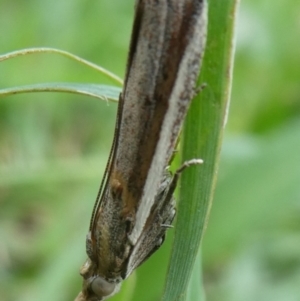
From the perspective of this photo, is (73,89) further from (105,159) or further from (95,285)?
(105,159)

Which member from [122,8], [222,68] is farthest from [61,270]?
[122,8]

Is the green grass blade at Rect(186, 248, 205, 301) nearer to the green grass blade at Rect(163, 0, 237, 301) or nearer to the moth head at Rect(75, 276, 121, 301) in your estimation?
the green grass blade at Rect(163, 0, 237, 301)

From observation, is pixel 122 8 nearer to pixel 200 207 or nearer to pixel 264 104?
pixel 264 104

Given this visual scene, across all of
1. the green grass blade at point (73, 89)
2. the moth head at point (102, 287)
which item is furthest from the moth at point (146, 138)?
the green grass blade at point (73, 89)

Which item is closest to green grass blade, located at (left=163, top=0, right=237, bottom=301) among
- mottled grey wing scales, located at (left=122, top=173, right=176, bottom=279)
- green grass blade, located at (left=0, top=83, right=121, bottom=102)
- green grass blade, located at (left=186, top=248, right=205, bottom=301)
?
green grass blade, located at (left=186, top=248, right=205, bottom=301)

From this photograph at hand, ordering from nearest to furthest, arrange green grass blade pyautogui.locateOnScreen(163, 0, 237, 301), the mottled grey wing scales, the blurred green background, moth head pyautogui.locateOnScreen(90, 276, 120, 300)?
green grass blade pyautogui.locateOnScreen(163, 0, 237, 301) → the mottled grey wing scales → moth head pyautogui.locateOnScreen(90, 276, 120, 300) → the blurred green background

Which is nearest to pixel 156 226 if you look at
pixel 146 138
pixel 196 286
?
pixel 196 286
